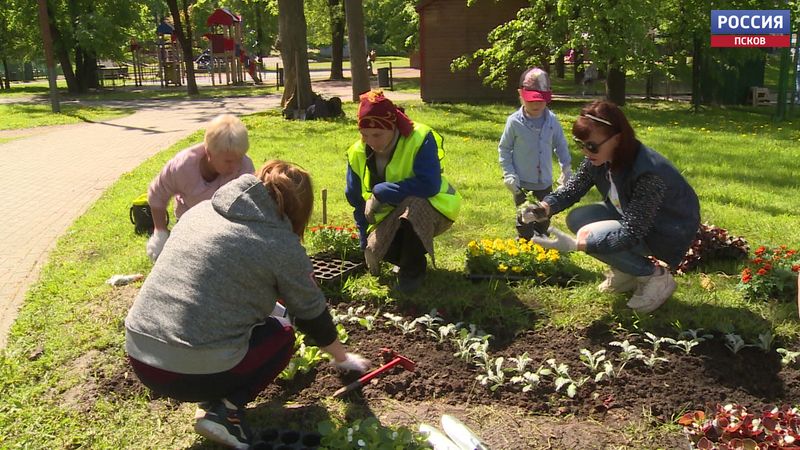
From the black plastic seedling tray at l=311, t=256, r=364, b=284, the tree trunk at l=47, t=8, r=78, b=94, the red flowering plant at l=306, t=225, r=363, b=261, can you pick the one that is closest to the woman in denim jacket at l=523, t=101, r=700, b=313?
the black plastic seedling tray at l=311, t=256, r=364, b=284

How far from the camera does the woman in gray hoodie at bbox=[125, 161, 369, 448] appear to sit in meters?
2.59

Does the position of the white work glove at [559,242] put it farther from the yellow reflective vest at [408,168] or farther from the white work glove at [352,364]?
the white work glove at [352,364]

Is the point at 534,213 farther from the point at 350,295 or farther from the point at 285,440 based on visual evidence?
the point at 285,440

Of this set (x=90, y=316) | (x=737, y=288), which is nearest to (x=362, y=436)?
(x=90, y=316)

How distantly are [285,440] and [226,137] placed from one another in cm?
168

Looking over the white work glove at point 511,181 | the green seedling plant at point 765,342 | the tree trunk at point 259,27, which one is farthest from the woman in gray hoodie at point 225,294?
the tree trunk at point 259,27

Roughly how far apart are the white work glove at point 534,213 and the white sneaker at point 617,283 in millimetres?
558

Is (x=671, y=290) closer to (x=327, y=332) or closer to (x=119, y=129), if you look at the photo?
(x=327, y=332)

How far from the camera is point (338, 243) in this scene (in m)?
4.93

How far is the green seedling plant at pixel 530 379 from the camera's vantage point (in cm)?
323

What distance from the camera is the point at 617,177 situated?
3.81 metres

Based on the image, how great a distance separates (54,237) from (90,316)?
2.55 m

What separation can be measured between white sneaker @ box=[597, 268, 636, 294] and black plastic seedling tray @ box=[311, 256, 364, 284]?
1633 mm

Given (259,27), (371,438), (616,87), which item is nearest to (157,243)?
(371,438)
